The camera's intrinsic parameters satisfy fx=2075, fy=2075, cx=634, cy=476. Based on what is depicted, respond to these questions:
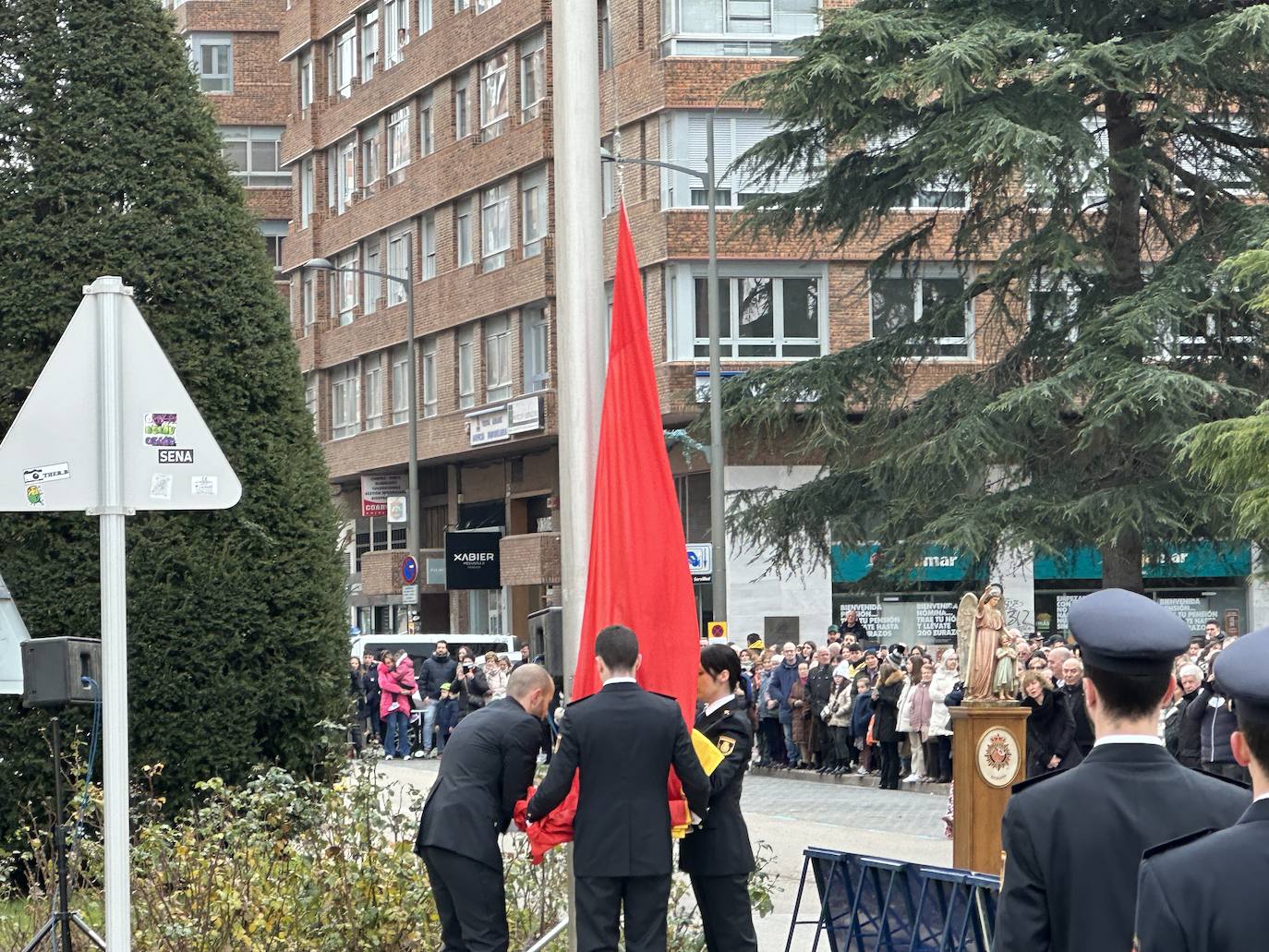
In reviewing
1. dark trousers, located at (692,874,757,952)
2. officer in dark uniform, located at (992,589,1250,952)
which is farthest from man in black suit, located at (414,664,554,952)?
officer in dark uniform, located at (992,589,1250,952)

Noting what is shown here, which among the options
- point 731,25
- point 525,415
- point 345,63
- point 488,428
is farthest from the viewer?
point 345,63

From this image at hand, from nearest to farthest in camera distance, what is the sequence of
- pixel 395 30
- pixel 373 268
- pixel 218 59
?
pixel 395 30 < pixel 373 268 < pixel 218 59

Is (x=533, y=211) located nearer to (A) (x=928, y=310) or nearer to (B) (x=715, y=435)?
(B) (x=715, y=435)

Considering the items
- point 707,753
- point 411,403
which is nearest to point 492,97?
point 411,403

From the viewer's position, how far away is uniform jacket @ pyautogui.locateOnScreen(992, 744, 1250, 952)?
4.21 metres

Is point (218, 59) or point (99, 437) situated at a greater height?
point (218, 59)

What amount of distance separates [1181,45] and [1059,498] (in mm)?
6135

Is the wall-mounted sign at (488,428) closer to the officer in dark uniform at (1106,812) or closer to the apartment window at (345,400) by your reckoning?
the apartment window at (345,400)

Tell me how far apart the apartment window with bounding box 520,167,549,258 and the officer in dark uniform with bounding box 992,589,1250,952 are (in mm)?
41838

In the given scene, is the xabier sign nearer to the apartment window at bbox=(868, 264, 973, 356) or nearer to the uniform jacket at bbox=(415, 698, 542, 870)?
the apartment window at bbox=(868, 264, 973, 356)

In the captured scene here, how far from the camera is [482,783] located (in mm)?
8203

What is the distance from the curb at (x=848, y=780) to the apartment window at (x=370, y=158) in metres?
29.1

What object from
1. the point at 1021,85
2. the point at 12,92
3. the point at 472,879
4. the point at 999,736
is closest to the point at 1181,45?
the point at 1021,85

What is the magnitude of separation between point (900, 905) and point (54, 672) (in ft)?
11.2
